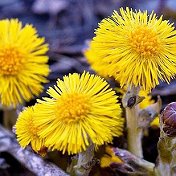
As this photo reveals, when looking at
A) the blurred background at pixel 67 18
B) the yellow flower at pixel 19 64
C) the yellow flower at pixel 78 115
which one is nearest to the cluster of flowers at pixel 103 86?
the yellow flower at pixel 78 115

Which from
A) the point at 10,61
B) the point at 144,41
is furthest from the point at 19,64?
the point at 144,41

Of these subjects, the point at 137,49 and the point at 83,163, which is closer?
the point at 137,49

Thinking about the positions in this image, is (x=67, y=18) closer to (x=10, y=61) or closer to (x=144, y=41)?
(x=10, y=61)

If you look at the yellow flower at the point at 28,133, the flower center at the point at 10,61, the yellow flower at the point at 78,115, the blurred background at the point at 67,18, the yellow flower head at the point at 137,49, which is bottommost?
the yellow flower at the point at 28,133

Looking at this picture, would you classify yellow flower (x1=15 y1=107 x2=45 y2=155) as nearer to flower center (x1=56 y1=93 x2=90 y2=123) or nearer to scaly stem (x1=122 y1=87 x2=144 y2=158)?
flower center (x1=56 y1=93 x2=90 y2=123)

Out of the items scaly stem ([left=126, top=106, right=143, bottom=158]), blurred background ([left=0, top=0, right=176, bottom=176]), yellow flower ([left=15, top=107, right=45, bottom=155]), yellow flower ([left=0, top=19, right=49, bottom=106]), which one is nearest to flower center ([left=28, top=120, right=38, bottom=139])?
yellow flower ([left=15, top=107, right=45, bottom=155])

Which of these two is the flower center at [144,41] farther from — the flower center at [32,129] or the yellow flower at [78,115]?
the flower center at [32,129]
